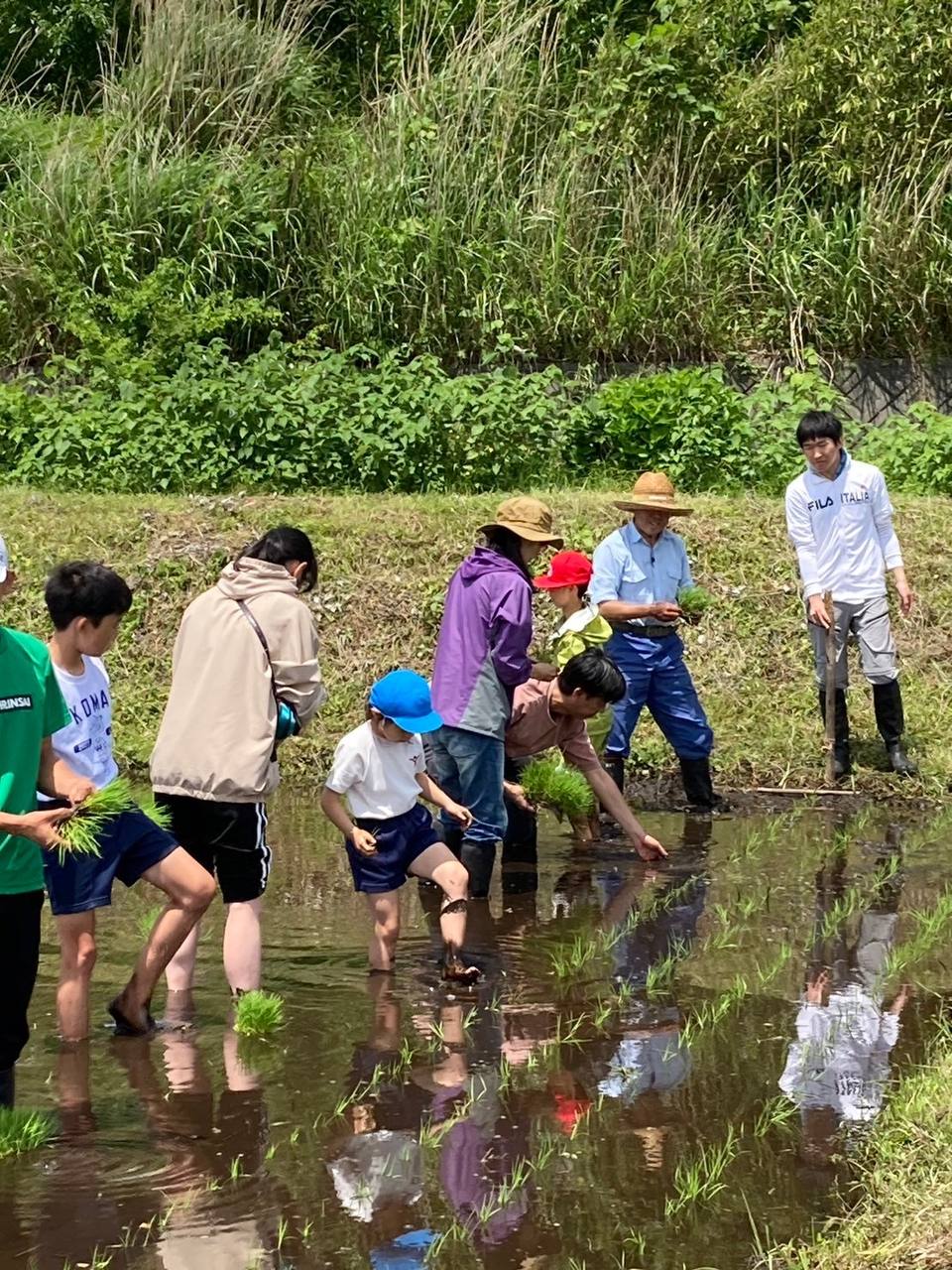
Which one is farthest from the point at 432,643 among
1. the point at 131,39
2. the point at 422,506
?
the point at 131,39

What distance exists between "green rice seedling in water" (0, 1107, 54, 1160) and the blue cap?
1.90 metres

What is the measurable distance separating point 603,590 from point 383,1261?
5.03 m

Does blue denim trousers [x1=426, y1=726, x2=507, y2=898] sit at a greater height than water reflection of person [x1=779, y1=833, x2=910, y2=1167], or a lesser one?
greater

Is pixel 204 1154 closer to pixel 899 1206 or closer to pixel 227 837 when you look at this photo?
pixel 227 837

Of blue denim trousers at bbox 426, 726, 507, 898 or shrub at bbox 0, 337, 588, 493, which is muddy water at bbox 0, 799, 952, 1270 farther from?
shrub at bbox 0, 337, 588, 493

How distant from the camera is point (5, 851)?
4629 millimetres

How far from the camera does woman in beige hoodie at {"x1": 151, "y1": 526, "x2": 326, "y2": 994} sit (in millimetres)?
5918

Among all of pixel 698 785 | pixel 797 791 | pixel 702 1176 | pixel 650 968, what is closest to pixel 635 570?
pixel 698 785

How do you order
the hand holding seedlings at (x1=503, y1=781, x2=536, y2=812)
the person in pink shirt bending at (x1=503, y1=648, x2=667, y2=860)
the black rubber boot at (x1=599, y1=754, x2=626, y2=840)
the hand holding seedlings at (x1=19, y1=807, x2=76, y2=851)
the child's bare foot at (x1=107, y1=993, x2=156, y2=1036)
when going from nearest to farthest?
the hand holding seedlings at (x1=19, y1=807, x2=76, y2=851), the child's bare foot at (x1=107, y1=993, x2=156, y2=1036), the person in pink shirt bending at (x1=503, y1=648, x2=667, y2=860), the hand holding seedlings at (x1=503, y1=781, x2=536, y2=812), the black rubber boot at (x1=599, y1=754, x2=626, y2=840)

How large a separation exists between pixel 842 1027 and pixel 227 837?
84.6 inches

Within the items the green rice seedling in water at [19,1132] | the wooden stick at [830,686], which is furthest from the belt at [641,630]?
the green rice seedling in water at [19,1132]

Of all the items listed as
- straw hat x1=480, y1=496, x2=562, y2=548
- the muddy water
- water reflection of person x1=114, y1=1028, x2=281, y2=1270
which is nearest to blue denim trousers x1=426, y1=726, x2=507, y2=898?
the muddy water

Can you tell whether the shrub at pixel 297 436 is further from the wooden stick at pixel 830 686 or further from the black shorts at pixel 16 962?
the black shorts at pixel 16 962

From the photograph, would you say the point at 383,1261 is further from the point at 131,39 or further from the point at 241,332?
the point at 131,39
